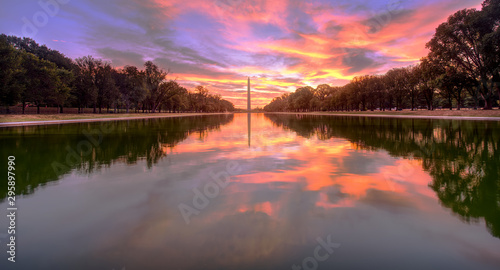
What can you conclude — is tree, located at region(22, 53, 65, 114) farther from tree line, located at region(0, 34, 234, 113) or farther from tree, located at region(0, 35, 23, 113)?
tree, located at region(0, 35, 23, 113)

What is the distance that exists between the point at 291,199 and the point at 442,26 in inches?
2265

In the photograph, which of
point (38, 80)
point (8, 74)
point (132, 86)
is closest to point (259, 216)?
point (8, 74)

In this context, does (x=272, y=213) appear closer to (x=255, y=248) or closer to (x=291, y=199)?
(x=291, y=199)

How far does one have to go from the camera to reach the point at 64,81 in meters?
54.7

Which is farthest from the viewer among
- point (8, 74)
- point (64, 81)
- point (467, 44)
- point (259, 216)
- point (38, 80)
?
point (64, 81)

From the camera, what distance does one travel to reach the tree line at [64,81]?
132 feet

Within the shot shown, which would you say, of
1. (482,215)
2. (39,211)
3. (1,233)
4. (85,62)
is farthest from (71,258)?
(85,62)

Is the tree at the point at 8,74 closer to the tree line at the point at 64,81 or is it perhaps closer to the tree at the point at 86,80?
the tree line at the point at 64,81

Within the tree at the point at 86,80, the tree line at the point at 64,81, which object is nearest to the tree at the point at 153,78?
the tree line at the point at 64,81

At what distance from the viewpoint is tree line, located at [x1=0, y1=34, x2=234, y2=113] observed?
132 feet

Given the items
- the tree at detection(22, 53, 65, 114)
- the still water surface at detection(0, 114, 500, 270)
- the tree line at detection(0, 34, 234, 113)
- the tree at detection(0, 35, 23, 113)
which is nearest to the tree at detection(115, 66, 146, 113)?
the tree line at detection(0, 34, 234, 113)

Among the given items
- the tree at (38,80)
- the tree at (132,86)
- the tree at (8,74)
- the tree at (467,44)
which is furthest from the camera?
the tree at (132,86)

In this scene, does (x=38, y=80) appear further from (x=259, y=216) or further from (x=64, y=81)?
(x=259, y=216)

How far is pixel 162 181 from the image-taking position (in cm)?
673
